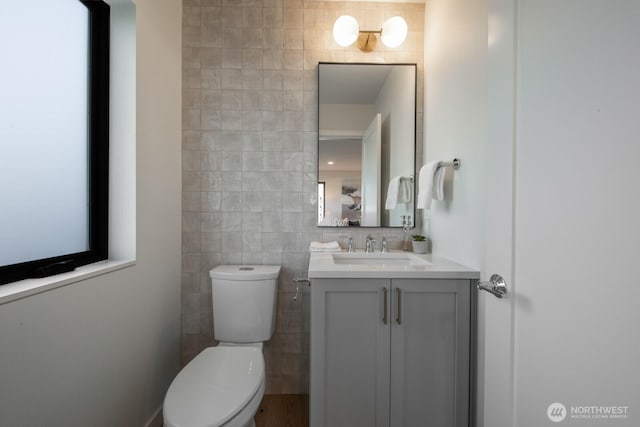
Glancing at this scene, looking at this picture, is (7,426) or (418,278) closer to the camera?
(7,426)

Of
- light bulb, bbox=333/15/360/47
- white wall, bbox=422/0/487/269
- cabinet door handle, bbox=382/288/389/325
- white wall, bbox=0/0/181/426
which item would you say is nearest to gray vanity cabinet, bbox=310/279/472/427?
cabinet door handle, bbox=382/288/389/325

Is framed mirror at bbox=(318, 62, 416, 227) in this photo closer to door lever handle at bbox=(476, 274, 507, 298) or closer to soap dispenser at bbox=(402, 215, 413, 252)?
soap dispenser at bbox=(402, 215, 413, 252)

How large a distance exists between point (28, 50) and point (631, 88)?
1.57 metres

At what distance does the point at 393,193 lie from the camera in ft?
6.04

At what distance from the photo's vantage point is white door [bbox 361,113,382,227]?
1839 millimetres

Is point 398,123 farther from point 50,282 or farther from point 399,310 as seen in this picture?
point 50,282

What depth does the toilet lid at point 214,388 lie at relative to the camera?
38.6 inches

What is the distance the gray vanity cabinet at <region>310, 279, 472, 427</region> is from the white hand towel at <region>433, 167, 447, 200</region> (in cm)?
44

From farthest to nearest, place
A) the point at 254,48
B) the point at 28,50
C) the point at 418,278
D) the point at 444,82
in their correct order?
the point at 254,48
the point at 444,82
the point at 418,278
the point at 28,50

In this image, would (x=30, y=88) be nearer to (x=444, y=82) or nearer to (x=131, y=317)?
(x=131, y=317)

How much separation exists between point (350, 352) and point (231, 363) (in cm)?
52

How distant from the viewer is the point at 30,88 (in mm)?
973

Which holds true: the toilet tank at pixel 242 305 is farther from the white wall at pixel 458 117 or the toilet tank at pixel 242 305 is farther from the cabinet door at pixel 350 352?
the white wall at pixel 458 117

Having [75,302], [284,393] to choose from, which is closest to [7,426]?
[75,302]
